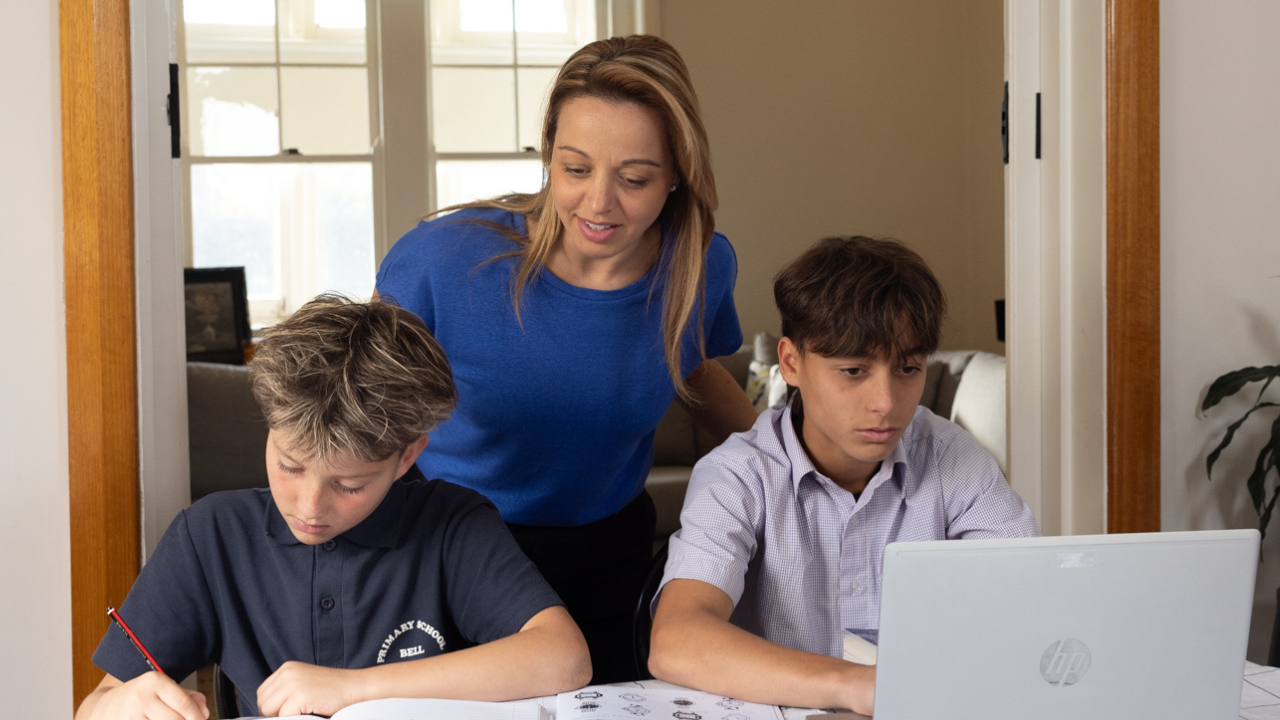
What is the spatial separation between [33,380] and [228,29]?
3461mm

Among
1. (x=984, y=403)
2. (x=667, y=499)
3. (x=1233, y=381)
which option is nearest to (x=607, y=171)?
(x=1233, y=381)

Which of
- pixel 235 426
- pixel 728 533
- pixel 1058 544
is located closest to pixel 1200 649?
pixel 1058 544

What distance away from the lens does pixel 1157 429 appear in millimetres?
1563

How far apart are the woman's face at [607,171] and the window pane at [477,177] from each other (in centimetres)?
325

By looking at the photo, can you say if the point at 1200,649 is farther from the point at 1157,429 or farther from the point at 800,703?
the point at 1157,429

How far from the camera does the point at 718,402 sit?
1.61 meters

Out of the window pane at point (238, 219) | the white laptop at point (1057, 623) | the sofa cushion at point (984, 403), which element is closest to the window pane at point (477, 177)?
the window pane at point (238, 219)

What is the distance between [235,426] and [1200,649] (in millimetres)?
2487

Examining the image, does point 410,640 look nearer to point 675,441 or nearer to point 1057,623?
point 1057,623

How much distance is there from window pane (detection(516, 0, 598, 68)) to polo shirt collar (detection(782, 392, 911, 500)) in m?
3.50

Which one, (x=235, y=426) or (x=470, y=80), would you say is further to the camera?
(x=470, y=80)

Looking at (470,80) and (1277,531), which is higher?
(470,80)

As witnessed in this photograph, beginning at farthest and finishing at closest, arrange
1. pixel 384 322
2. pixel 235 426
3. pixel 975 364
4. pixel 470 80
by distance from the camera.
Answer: pixel 470 80
pixel 975 364
pixel 235 426
pixel 384 322

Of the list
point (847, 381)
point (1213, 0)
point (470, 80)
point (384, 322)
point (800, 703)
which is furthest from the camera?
point (470, 80)
